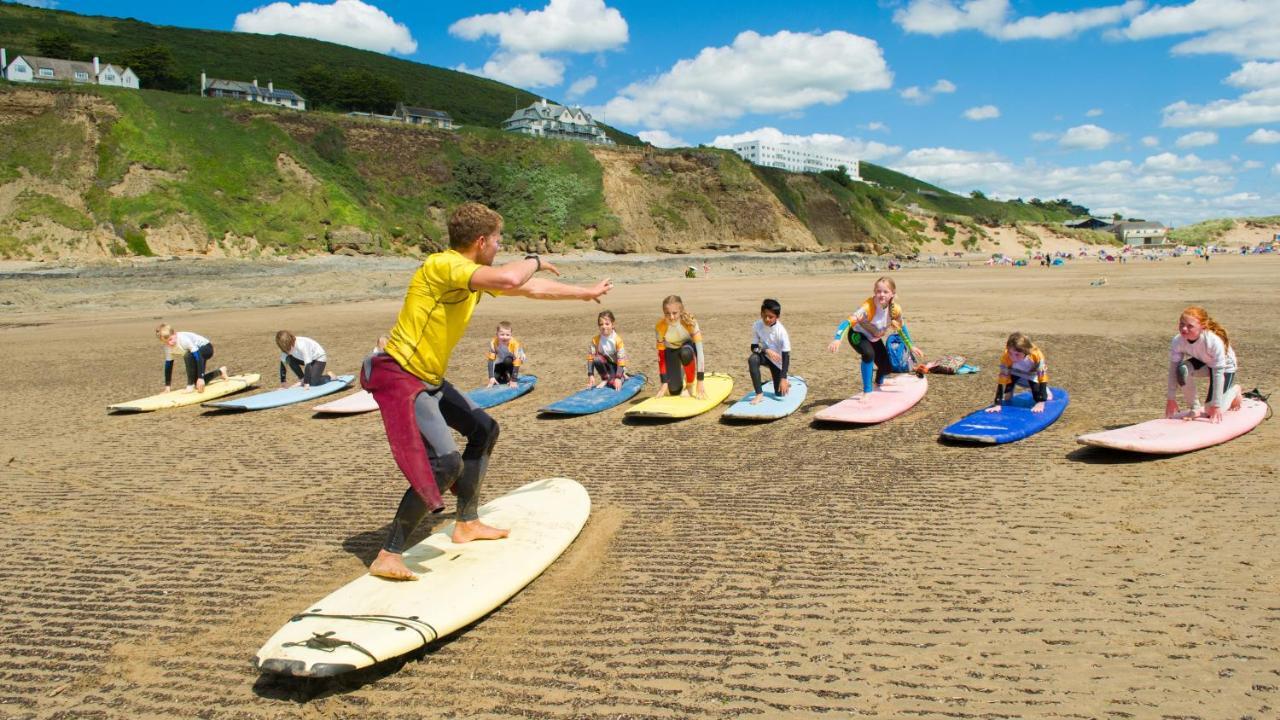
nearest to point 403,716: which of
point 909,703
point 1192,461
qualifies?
point 909,703

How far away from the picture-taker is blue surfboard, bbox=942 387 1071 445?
8031 mm

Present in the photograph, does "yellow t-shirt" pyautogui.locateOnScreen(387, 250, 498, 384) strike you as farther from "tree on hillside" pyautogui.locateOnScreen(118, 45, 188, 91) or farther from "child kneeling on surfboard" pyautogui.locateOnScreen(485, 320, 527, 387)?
"tree on hillside" pyautogui.locateOnScreen(118, 45, 188, 91)

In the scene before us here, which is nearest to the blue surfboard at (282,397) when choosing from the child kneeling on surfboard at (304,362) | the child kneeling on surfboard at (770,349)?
the child kneeling on surfboard at (304,362)

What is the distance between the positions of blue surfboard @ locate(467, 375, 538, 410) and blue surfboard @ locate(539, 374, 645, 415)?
0.82 metres

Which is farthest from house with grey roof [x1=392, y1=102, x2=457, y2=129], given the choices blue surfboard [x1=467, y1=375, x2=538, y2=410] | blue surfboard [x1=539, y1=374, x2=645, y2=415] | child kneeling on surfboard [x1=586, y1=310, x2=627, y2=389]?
blue surfboard [x1=539, y1=374, x2=645, y2=415]

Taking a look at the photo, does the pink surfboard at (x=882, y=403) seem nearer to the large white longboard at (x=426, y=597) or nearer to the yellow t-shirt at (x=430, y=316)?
the large white longboard at (x=426, y=597)

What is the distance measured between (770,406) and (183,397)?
361 inches

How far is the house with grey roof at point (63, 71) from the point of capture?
81.2 m

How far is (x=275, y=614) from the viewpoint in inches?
187

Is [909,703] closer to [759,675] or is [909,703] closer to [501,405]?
[759,675]

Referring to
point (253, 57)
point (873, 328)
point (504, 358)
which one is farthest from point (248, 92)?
point (873, 328)

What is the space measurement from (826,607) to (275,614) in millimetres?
3280

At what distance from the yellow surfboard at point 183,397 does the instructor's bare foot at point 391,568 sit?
9.05 metres

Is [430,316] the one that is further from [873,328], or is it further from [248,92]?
[248,92]
